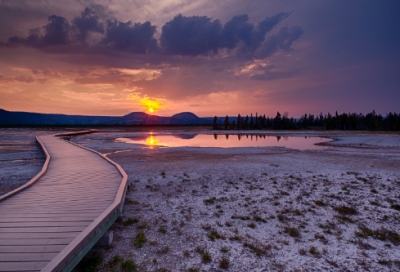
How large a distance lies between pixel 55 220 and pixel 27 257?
1324 mm

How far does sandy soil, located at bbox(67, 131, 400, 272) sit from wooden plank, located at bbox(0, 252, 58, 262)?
4.37 ft

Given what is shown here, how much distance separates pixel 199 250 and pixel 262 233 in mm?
1983

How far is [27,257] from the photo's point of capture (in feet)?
11.3

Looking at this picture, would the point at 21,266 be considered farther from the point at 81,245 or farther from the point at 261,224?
the point at 261,224

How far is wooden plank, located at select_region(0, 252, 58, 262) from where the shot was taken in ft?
11.0

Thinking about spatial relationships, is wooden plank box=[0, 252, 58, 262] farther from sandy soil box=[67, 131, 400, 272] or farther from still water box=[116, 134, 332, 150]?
still water box=[116, 134, 332, 150]

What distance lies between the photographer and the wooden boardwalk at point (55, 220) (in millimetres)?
3420

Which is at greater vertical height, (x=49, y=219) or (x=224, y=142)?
(x=49, y=219)

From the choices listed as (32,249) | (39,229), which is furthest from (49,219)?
(32,249)

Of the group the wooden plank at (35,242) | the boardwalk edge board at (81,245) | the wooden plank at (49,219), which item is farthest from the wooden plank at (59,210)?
the wooden plank at (35,242)

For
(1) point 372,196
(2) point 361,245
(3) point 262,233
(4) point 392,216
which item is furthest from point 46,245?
(1) point 372,196

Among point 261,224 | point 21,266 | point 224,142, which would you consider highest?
point 21,266

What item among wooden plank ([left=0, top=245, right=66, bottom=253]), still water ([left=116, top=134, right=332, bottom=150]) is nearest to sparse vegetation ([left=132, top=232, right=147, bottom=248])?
wooden plank ([left=0, top=245, right=66, bottom=253])

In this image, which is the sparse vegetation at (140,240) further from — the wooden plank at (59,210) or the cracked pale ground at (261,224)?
the wooden plank at (59,210)
